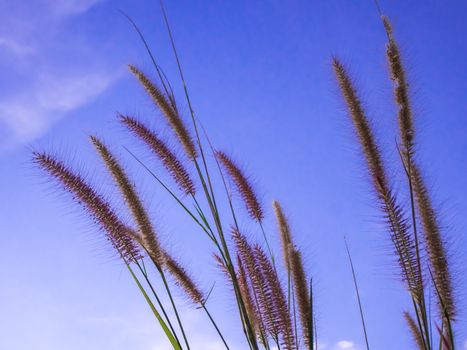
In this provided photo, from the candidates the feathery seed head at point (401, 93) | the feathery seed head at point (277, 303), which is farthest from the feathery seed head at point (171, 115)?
the feathery seed head at point (401, 93)

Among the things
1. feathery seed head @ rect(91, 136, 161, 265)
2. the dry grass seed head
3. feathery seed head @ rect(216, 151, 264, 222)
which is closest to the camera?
the dry grass seed head

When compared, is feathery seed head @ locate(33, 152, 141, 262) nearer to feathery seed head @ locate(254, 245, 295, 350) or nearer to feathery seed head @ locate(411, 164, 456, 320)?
feathery seed head @ locate(254, 245, 295, 350)

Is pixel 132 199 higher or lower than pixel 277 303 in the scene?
higher

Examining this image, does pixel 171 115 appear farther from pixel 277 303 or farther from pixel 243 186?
pixel 277 303

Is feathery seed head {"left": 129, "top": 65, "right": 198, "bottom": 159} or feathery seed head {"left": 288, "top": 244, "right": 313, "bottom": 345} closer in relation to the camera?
feathery seed head {"left": 288, "top": 244, "right": 313, "bottom": 345}

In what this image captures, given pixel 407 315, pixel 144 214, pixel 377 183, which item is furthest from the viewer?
pixel 407 315

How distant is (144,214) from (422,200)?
164cm

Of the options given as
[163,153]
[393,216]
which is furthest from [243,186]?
[393,216]

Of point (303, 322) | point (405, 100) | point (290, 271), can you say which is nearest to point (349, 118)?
point (405, 100)

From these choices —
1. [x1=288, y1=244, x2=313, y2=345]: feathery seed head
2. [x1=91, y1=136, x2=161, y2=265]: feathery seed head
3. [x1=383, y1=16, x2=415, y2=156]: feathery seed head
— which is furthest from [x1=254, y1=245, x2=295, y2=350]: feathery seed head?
[x1=383, y1=16, x2=415, y2=156]: feathery seed head

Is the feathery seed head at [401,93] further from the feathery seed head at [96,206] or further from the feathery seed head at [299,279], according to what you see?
the feathery seed head at [96,206]

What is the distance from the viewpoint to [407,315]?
12.4 feet

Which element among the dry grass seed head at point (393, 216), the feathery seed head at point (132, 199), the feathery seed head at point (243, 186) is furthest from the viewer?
the feathery seed head at point (243, 186)

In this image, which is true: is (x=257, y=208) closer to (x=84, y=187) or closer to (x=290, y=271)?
(x=290, y=271)
